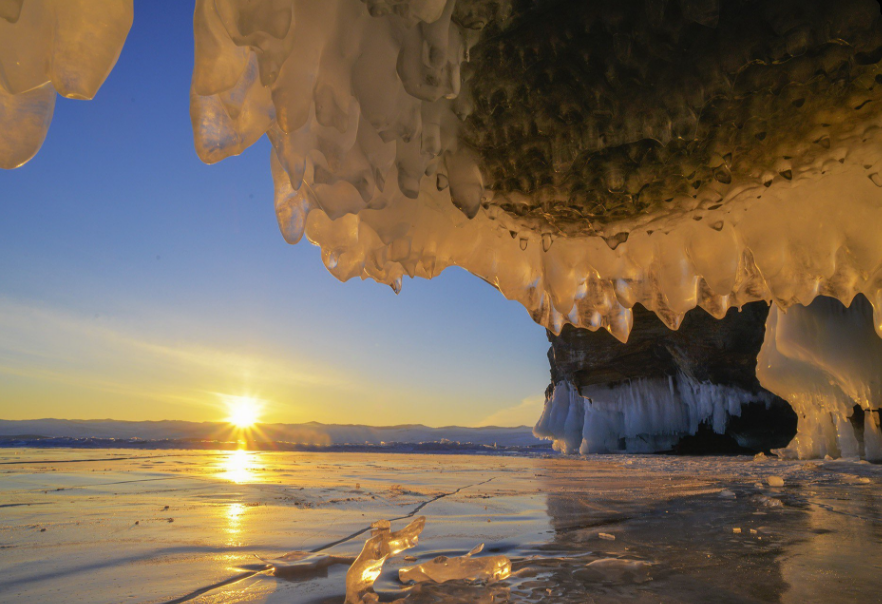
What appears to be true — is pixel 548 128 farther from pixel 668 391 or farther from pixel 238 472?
pixel 668 391

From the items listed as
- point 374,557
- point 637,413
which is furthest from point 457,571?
point 637,413

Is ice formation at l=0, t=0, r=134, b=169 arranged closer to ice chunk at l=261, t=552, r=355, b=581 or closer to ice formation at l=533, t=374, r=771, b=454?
ice chunk at l=261, t=552, r=355, b=581

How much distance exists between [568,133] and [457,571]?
121cm

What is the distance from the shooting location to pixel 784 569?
3.19ft

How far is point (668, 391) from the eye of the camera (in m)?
14.5

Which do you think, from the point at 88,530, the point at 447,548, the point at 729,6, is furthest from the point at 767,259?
the point at 88,530

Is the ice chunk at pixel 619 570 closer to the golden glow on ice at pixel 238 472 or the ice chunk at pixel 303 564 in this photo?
the ice chunk at pixel 303 564

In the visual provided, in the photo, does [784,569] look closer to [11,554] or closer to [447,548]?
[447,548]

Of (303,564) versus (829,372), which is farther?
(829,372)

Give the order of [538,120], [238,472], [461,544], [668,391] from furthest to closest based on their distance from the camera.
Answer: [668,391], [238,472], [538,120], [461,544]

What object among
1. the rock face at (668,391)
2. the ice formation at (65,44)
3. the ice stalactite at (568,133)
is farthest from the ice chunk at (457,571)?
the rock face at (668,391)

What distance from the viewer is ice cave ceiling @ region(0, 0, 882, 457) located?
3.59 ft

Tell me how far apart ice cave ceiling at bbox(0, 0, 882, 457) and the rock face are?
10.9 meters

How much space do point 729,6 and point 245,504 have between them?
2.26 meters
